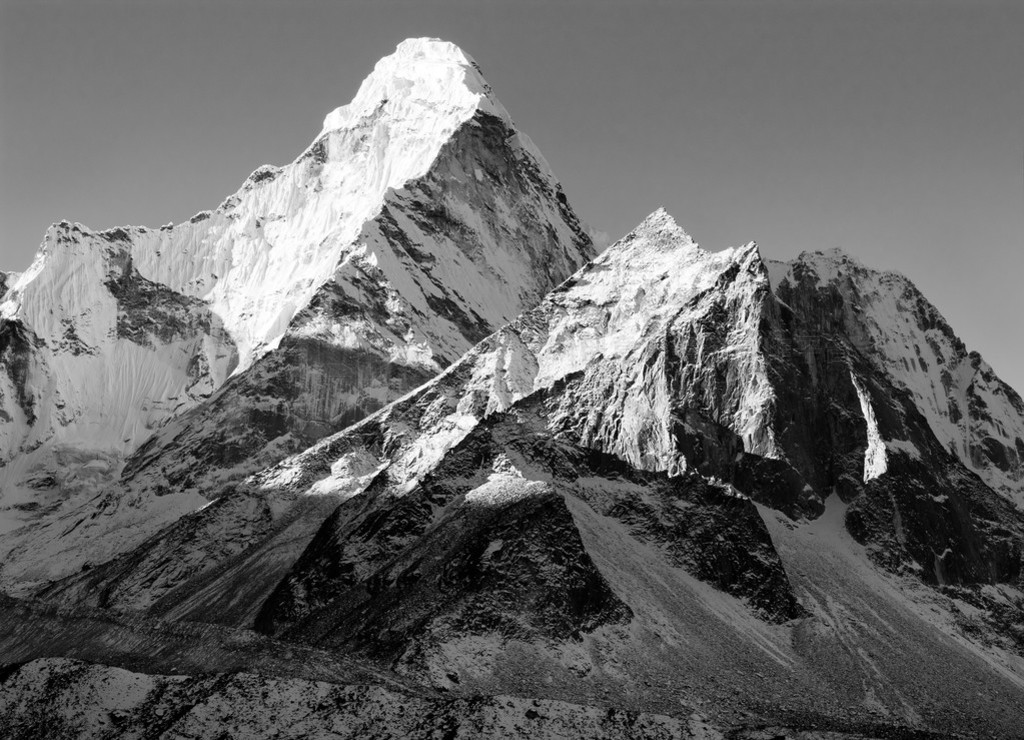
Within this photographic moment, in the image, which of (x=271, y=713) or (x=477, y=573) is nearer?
(x=271, y=713)

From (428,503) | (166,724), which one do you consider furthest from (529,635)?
(166,724)

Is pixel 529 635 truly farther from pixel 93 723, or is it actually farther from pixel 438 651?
pixel 93 723

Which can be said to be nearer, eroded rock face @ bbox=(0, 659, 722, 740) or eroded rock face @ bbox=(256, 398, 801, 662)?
eroded rock face @ bbox=(0, 659, 722, 740)

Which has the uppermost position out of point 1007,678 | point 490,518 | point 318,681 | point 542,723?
point 490,518

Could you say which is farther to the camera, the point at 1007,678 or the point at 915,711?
the point at 1007,678

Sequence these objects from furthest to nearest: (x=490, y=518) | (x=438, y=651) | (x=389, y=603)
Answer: (x=490, y=518)
(x=389, y=603)
(x=438, y=651)

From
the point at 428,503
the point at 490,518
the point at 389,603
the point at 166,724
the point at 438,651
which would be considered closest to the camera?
the point at 166,724

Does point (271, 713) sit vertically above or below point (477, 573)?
below

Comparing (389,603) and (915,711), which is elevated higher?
(389,603)

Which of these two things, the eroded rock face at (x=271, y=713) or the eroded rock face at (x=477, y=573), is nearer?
the eroded rock face at (x=271, y=713)
